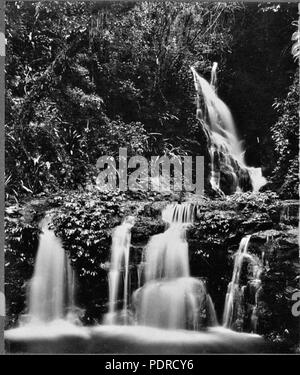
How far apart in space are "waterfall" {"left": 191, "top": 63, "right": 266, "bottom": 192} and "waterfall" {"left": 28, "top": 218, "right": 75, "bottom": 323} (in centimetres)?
195

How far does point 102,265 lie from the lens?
5.06 metres

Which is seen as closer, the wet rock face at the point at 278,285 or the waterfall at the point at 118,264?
the wet rock face at the point at 278,285

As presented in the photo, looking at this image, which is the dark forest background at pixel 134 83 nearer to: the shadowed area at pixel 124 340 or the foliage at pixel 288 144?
the foliage at pixel 288 144

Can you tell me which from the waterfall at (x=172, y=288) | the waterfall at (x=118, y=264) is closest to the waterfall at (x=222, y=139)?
the waterfall at (x=172, y=288)

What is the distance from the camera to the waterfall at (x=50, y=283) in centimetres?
498

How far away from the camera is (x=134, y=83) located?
17.3 feet

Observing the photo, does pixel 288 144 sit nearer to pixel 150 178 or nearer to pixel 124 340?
pixel 150 178

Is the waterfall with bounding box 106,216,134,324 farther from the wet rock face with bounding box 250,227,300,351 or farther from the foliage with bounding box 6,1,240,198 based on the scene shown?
the wet rock face with bounding box 250,227,300,351

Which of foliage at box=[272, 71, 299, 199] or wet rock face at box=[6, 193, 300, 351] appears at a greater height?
foliage at box=[272, 71, 299, 199]

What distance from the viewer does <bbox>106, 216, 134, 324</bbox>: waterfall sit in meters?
4.98

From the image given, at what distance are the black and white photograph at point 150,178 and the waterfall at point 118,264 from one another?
0.01m

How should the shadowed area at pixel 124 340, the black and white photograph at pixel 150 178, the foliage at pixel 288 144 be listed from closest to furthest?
1. the shadowed area at pixel 124 340
2. the black and white photograph at pixel 150 178
3. the foliage at pixel 288 144

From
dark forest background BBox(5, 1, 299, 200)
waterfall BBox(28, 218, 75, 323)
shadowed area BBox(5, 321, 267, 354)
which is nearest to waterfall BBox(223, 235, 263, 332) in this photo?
shadowed area BBox(5, 321, 267, 354)

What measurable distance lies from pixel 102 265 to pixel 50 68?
224 cm
